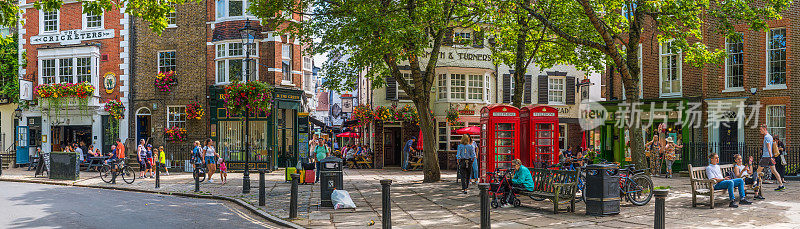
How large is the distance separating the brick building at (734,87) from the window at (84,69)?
2599cm

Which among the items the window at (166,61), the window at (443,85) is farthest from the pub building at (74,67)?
the window at (443,85)

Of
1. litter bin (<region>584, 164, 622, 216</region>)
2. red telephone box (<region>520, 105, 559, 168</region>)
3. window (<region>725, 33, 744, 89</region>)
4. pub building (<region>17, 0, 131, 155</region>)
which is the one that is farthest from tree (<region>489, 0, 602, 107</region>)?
pub building (<region>17, 0, 131, 155</region>)

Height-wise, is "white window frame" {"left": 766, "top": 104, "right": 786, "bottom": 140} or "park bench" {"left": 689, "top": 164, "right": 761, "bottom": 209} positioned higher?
"white window frame" {"left": 766, "top": 104, "right": 786, "bottom": 140}

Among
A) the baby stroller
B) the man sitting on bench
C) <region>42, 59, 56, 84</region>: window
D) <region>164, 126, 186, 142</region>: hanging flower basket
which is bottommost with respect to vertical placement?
the baby stroller

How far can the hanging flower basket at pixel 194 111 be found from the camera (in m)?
26.9

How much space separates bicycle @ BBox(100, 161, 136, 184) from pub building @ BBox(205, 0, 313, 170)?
6.39 metres

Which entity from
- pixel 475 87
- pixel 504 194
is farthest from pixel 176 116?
pixel 504 194

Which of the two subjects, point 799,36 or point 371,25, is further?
point 799,36

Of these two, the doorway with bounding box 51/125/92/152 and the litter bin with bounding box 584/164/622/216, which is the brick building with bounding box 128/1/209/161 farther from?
the litter bin with bounding box 584/164/622/216

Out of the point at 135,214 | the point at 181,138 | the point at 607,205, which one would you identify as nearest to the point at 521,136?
the point at 607,205

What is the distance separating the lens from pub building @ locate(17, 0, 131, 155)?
93.8 feet

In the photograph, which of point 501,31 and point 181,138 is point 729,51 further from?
point 181,138

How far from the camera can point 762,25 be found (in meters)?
14.0

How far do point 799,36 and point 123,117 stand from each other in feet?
95.4
